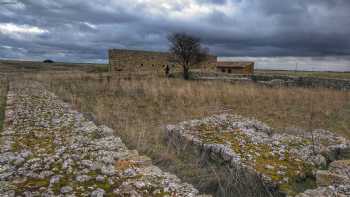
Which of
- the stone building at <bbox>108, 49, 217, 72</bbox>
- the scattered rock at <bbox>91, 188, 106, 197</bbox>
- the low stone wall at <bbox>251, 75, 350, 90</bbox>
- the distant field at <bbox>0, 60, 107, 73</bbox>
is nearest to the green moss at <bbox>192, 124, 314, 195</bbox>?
the scattered rock at <bbox>91, 188, 106, 197</bbox>

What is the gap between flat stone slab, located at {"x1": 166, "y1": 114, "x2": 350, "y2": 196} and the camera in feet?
8.11

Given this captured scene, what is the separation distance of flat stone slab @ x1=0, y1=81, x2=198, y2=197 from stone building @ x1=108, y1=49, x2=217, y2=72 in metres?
15.7

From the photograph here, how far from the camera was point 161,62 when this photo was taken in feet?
67.2

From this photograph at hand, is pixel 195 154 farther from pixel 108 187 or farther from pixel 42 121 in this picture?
→ pixel 42 121

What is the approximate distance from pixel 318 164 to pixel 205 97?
638cm

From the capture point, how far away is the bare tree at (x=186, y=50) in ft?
60.2

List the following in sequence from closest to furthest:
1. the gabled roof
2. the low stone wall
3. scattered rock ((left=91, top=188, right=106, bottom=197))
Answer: scattered rock ((left=91, top=188, right=106, bottom=197))
the low stone wall
the gabled roof

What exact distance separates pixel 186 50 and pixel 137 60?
4.37 metres

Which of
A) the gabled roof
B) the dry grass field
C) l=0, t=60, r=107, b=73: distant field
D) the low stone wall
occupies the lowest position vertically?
the dry grass field

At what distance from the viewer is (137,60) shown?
1939 centimetres

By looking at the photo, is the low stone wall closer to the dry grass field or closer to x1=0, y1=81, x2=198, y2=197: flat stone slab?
the dry grass field

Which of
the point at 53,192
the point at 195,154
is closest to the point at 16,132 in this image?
the point at 53,192

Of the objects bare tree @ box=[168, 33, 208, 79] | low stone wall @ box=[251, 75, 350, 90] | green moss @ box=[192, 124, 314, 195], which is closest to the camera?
green moss @ box=[192, 124, 314, 195]

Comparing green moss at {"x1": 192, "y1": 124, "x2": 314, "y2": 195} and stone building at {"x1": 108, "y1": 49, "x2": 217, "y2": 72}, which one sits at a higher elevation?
stone building at {"x1": 108, "y1": 49, "x2": 217, "y2": 72}
